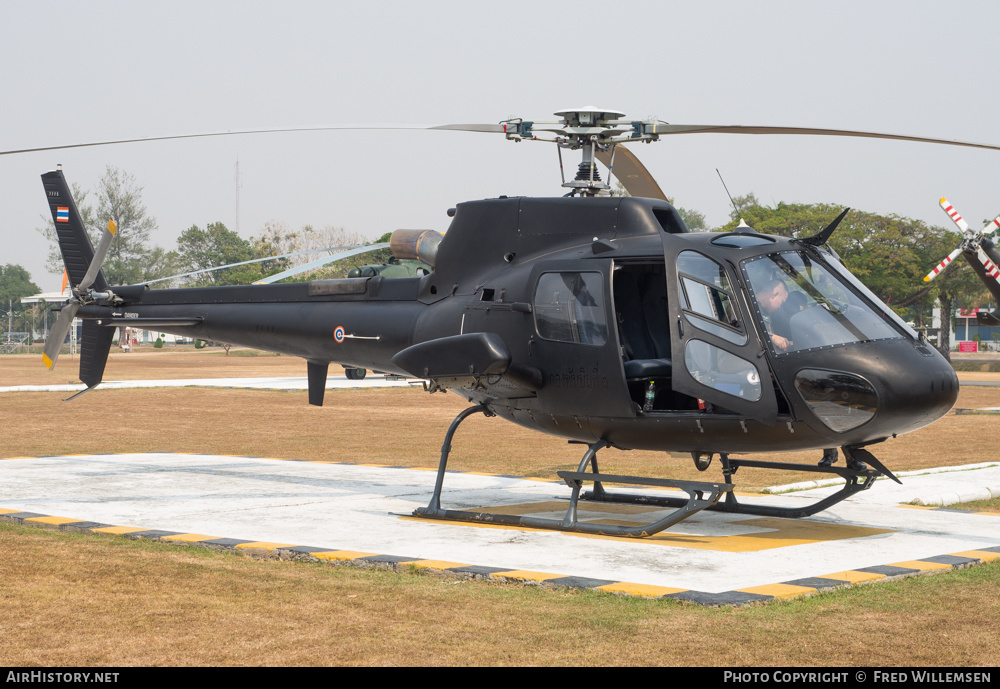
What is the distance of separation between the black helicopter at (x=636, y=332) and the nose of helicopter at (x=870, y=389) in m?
0.01

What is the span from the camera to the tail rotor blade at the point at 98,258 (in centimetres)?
1377

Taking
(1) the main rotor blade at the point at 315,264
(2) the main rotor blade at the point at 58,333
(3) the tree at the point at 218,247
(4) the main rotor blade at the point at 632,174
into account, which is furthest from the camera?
(3) the tree at the point at 218,247

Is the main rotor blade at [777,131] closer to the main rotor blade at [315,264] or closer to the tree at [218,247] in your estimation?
the main rotor blade at [315,264]

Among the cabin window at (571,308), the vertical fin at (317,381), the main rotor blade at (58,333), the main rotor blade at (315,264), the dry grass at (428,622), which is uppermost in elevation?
the main rotor blade at (315,264)

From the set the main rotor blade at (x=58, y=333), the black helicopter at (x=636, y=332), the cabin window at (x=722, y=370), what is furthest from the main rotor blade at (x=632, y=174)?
the main rotor blade at (x=58, y=333)

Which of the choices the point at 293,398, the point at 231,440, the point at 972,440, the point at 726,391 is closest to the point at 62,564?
the point at 726,391

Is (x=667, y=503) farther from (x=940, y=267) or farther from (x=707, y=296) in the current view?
(x=940, y=267)

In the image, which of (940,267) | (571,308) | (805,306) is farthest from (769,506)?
(940,267)

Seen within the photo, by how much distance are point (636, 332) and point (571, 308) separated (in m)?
0.87

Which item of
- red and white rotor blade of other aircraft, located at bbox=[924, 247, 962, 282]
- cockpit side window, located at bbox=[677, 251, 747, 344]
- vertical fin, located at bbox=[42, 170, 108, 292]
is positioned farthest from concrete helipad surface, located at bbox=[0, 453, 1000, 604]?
red and white rotor blade of other aircraft, located at bbox=[924, 247, 962, 282]

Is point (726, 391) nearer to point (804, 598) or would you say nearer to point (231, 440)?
point (804, 598)

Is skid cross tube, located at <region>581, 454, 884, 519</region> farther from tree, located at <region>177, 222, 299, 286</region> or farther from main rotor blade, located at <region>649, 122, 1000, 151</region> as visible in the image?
tree, located at <region>177, 222, 299, 286</region>

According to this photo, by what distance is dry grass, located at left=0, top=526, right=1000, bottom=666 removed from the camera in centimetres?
600

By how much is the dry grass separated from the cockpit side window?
2.69 m
